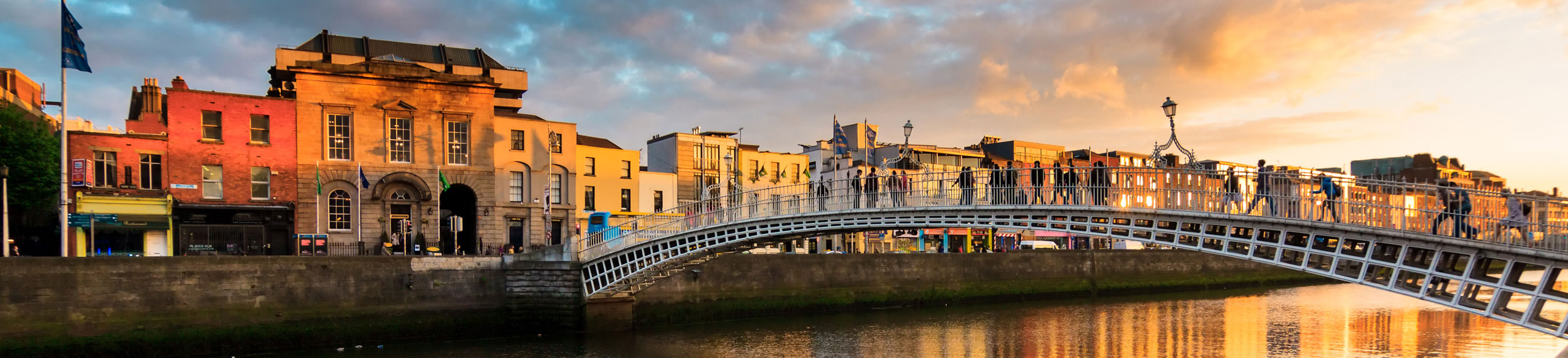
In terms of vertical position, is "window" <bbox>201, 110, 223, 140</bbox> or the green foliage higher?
"window" <bbox>201, 110, 223, 140</bbox>

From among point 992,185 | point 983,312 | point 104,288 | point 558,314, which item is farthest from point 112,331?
point 983,312

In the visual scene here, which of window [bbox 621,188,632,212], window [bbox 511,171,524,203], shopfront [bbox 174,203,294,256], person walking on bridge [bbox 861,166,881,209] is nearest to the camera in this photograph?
person walking on bridge [bbox 861,166,881,209]

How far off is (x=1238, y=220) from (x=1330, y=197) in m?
1.62

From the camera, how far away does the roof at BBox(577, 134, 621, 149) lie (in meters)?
47.1

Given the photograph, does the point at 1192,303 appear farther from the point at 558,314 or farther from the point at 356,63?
the point at 356,63

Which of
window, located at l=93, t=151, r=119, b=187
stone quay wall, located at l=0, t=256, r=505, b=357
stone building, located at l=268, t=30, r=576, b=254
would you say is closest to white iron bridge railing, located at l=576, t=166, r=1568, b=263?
stone quay wall, located at l=0, t=256, r=505, b=357

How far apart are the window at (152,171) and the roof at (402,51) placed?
700 centimetres

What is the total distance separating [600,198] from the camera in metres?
45.9

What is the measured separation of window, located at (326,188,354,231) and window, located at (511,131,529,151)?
6.61 m

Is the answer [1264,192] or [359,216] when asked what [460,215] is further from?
[1264,192]

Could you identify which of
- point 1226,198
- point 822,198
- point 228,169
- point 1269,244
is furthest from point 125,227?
point 1269,244

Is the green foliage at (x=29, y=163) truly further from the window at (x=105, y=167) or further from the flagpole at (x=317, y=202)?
the flagpole at (x=317, y=202)

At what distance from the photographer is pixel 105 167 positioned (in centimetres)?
3238

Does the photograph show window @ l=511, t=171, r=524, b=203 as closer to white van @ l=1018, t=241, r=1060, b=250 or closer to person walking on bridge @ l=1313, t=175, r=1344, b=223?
person walking on bridge @ l=1313, t=175, r=1344, b=223
